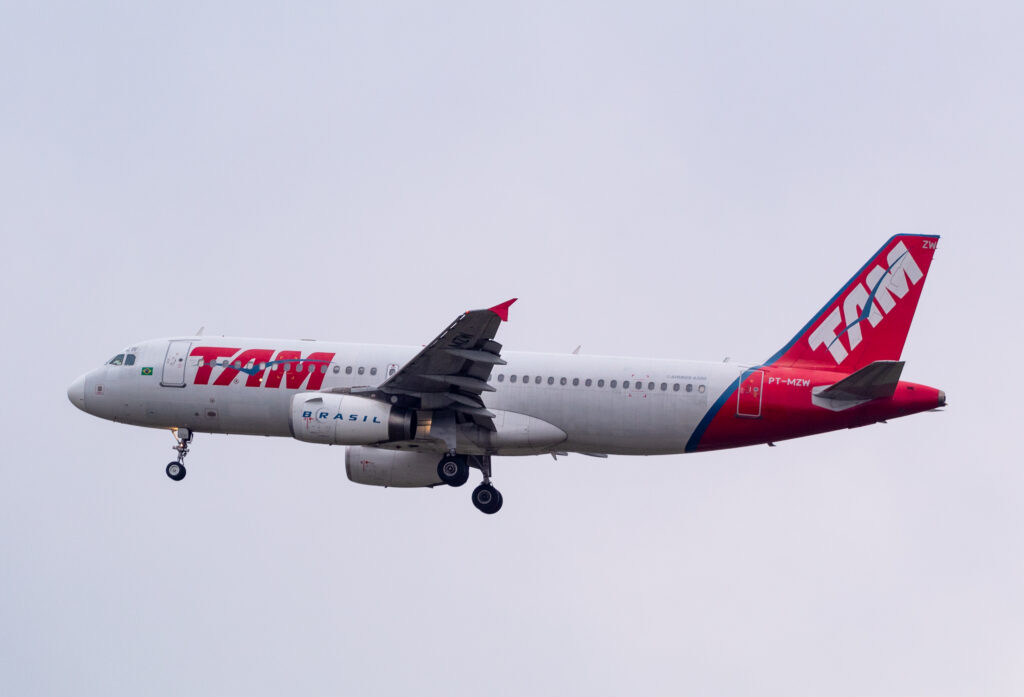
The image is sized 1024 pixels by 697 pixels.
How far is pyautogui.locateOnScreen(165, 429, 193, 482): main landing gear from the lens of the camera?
49250 mm

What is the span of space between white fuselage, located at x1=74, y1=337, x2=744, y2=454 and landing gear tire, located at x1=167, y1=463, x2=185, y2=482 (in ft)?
5.72

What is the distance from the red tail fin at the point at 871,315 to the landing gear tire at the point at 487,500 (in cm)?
1012

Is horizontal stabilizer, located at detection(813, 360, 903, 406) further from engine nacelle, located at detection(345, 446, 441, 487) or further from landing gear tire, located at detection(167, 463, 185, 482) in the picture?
landing gear tire, located at detection(167, 463, 185, 482)

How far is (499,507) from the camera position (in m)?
48.2

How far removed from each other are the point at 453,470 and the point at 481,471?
251cm

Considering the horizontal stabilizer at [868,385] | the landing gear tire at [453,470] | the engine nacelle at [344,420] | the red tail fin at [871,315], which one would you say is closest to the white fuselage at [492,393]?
the landing gear tire at [453,470]

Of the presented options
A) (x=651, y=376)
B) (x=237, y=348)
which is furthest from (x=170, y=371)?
(x=651, y=376)

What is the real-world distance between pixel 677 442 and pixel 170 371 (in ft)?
56.8

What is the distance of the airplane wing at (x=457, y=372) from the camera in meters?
42.2

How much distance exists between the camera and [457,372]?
4444cm

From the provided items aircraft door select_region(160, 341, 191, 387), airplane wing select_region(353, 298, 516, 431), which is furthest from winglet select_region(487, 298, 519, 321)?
aircraft door select_region(160, 341, 191, 387)

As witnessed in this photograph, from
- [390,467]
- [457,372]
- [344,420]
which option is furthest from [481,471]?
[344,420]

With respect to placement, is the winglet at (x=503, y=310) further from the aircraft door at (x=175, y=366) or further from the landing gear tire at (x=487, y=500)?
the aircraft door at (x=175, y=366)

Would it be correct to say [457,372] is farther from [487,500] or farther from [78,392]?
[78,392]
